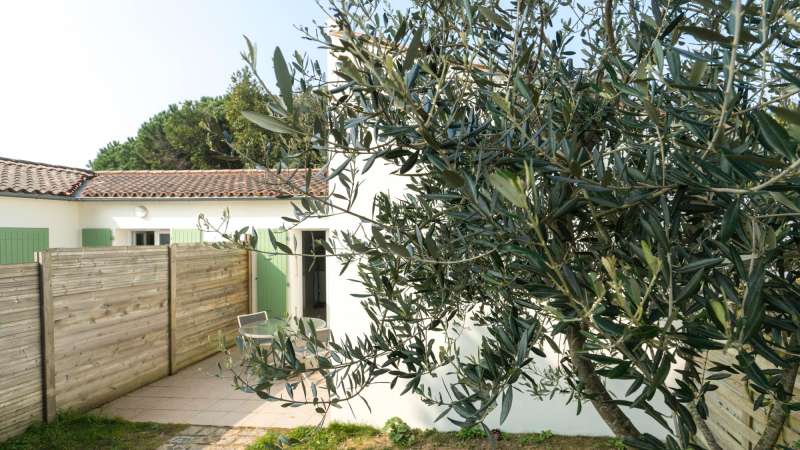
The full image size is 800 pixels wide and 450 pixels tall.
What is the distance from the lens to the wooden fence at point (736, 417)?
316 centimetres

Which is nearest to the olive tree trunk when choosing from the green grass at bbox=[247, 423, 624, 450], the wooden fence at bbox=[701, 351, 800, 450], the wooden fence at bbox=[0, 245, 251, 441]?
the wooden fence at bbox=[701, 351, 800, 450]

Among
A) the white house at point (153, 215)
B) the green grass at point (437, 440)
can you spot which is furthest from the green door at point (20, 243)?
the green grass at point (437, 440)

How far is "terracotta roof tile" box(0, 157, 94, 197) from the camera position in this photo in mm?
10648

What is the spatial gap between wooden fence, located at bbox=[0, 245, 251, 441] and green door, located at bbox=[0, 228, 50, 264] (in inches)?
132

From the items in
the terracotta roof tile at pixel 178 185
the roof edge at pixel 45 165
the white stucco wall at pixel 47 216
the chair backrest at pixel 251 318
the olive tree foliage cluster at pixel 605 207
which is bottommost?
the chair backrest at pixel 251 318

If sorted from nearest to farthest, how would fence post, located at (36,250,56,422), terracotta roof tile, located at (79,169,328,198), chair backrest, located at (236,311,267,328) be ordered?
fence post, located at (36,250,56,422), chair backrest, located at (236,311,267,328), terracotta roof tile, located at (79,169,328,198)

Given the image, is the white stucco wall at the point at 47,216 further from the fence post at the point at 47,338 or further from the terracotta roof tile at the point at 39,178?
the fence post at the point at 47,338

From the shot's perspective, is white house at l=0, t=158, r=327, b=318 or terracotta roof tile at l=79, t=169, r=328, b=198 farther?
terracotta roof tile at l=79, t=169, r=328, b=198

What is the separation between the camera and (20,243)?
34.1 ft

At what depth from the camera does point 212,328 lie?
10.1m

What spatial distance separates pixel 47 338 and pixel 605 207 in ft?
23.3

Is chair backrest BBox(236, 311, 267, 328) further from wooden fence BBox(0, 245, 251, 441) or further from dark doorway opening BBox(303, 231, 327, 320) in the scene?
dark doorway opening BBox(303, 231, 327, 320)

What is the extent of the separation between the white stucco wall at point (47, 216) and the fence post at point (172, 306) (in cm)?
428

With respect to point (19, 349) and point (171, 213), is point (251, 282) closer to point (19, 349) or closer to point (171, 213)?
point (171, 213)
